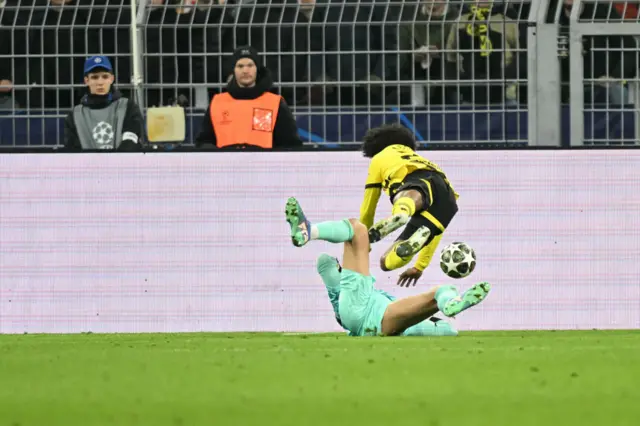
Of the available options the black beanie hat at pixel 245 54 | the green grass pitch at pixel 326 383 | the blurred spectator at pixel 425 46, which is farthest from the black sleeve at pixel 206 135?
the green grass pitch at pixel 326 383

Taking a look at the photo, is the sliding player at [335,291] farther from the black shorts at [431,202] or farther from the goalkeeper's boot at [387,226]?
the black shorts at [431,202]

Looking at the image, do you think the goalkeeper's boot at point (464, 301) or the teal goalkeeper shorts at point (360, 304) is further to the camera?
the teal goalkeeper shorts at point (360, 304)

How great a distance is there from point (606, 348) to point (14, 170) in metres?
5.51

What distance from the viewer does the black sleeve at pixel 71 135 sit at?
1341 cm

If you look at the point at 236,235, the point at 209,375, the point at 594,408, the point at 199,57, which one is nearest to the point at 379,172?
the point at 236,235

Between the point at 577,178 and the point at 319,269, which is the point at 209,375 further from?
the point at 577,178

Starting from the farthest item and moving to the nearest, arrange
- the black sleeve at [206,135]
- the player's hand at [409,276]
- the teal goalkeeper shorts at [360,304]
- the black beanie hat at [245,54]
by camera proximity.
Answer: the black sleeve at [206,135] < the black beanie hat at [245,54] < the player's hand at [409,276] < the teal goalkeeper shorts at [360,304]

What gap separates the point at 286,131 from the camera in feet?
43.2

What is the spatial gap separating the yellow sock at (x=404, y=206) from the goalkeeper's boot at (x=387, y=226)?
0.05 metres

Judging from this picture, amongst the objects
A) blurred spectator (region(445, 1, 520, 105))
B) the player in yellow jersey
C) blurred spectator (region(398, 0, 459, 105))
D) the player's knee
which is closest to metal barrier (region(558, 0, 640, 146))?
blurred spectator (region(445, 1, 520, 105))

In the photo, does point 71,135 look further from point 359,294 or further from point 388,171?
point 359,294

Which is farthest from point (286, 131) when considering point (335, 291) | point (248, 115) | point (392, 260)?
point (335, 291)

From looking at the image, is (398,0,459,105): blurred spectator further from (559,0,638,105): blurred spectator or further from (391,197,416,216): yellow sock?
(391,197,416,216): yellow sock

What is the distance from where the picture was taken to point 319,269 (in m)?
11.4
